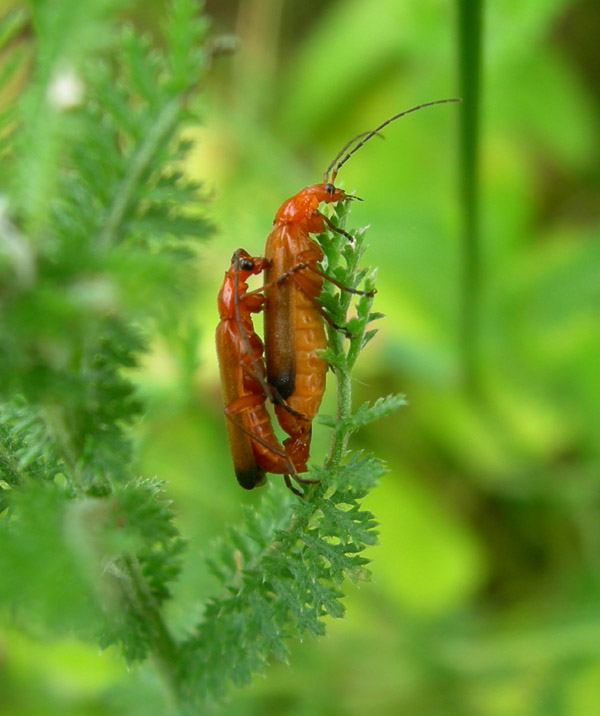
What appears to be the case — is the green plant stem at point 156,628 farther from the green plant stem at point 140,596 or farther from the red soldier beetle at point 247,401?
the red soldier beetle at point 247,401

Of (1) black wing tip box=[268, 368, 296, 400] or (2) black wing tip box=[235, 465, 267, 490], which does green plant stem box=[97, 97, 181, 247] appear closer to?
(1) black wing tip box=[268, 368, 296, 400]

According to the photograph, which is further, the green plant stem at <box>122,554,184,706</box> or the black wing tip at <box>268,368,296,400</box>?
the black wing tip at <box>268,368,296,400</box>

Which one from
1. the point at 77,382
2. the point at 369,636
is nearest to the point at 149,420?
the point at 77,382

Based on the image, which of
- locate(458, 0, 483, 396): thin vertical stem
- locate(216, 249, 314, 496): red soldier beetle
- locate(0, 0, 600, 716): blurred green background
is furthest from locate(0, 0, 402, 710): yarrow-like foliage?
locate(0, 0, 600, 716): blurred green background

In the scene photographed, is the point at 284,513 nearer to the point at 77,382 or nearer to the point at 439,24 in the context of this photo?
the point at 77,382

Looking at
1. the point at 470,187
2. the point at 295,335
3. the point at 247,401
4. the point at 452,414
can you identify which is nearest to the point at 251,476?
the point at 247,401
